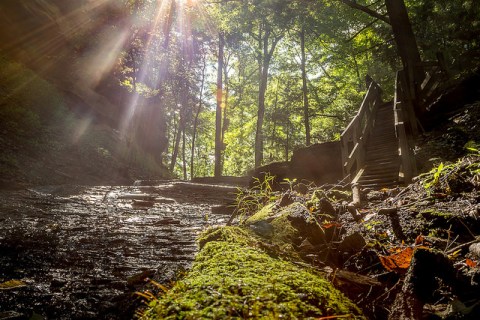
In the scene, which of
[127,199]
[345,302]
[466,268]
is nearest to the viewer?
[345,302]

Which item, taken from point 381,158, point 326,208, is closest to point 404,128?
point 381,158

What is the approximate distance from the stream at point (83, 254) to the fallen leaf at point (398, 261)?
1.85m

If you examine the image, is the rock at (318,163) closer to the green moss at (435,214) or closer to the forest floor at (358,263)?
the forest floor at (358,263)

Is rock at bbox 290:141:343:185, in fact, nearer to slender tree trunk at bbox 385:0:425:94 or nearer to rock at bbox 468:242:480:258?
slender tree trunk at bbox 385:0:425:94

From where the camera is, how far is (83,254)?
3.28m

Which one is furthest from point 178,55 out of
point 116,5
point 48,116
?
point 48,116

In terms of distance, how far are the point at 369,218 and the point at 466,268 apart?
157 cm

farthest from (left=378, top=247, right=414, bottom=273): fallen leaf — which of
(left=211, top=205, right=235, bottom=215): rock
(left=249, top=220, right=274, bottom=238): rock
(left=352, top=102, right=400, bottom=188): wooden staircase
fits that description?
(left=211, top=205, right=235, bottom=215): rock

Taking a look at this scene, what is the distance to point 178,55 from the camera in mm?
27625

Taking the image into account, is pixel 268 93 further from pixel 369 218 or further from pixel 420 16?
pixel 369 218

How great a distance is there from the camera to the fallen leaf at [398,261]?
2.03m

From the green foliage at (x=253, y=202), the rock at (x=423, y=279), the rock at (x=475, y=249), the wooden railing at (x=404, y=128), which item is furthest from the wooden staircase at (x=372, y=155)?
the rock at (x=423, y=279)

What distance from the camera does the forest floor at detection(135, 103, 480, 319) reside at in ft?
4.45

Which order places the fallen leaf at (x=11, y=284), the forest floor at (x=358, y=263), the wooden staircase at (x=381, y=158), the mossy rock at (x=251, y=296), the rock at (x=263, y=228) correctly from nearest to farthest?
the mossy rock at (x=251, y=296) → the forest floor at (x=358, y=263) → the fallen leaf at (x=11, y=284) → the rock at (x=263, y=228) → the wooden staircase at (x=381, y=158)
